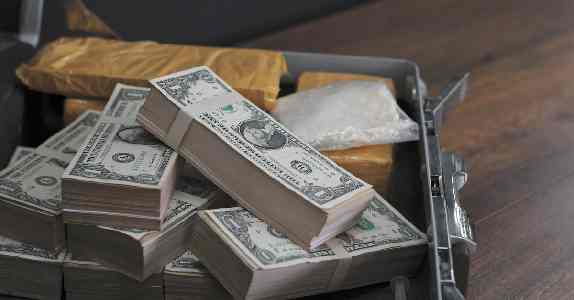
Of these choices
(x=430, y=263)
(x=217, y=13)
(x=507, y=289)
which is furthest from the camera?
(x=217, y=13)

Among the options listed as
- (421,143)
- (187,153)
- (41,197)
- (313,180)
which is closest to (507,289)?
(421,143)

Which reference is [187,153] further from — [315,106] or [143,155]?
[315,106]

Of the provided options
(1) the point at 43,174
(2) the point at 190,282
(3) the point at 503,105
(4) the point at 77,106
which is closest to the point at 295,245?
(2) the point at 190,282

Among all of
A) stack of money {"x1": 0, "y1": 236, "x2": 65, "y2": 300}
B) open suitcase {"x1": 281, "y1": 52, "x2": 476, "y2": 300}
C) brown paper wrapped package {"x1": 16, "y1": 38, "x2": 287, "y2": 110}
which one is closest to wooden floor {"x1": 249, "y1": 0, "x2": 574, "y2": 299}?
open suitcase {"x1": 281, "y1": 52, "x2": 476, "y2": 300}

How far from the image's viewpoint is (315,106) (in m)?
1.11

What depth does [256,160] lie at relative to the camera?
2.94ft

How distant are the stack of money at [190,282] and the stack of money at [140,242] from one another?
0.04ft

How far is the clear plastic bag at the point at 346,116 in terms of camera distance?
3.43 ft

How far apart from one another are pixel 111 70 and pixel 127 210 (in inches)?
12.6

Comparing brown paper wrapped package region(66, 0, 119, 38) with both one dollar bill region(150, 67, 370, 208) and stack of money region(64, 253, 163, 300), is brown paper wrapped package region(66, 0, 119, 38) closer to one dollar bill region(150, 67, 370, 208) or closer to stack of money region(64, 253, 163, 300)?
one dollar bill region(150, 67, 370, 208)

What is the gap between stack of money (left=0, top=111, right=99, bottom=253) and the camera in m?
0.91

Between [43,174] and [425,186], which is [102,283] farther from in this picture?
[425,186]

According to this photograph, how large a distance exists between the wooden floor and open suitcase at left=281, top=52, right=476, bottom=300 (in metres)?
0.14

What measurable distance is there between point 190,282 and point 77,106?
373 millimetres
